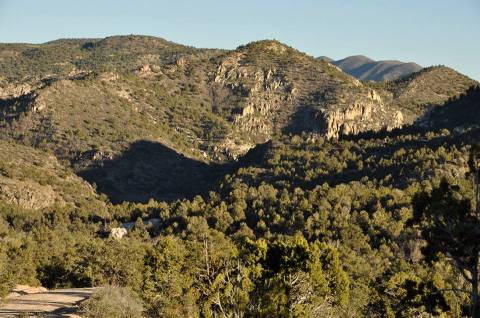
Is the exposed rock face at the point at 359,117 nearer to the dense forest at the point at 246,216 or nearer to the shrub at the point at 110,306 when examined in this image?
the dense forest at the point at 246,216

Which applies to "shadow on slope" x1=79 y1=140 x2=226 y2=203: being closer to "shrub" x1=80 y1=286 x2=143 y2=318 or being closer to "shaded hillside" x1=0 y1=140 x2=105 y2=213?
"shaded hillside" x1=0 y1=140 x2=105 y2=213

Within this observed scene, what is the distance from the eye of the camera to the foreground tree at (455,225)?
2378 centimetres

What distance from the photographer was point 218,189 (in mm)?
123125

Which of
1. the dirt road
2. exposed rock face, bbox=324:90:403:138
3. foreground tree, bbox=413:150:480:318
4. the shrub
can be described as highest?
exposed rock face, bbox=324:90:403:138

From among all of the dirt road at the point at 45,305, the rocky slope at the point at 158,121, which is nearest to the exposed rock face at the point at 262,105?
the rocky slope at the point at 158,121

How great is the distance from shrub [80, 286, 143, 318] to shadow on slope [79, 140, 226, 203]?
3827 inches

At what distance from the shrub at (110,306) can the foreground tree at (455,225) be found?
17.4 m

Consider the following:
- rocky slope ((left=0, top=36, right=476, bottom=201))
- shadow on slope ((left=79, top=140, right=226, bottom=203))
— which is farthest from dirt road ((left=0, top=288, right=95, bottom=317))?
rocky slope ((left=0, top=36, right=476, bottom=201))

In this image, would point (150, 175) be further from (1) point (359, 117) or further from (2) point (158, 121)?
(1) point (359, 117)

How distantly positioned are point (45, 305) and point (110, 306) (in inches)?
324

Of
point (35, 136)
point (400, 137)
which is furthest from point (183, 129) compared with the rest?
point (400, 137)

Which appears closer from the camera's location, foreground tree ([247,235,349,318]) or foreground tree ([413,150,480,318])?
foreground tree ([413,150,480,318])

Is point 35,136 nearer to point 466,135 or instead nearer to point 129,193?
point 129,193

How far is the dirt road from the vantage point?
3619 cm
